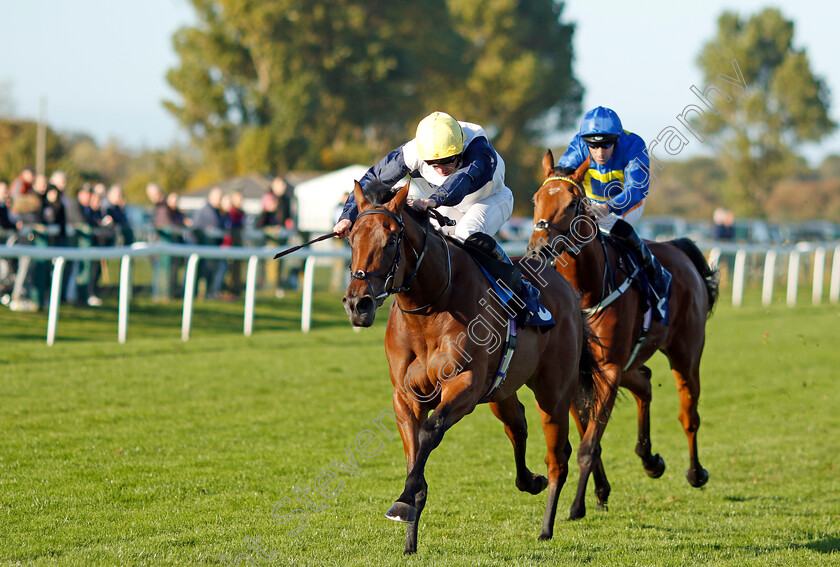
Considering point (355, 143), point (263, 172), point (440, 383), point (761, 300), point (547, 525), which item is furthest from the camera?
point (355, 143)

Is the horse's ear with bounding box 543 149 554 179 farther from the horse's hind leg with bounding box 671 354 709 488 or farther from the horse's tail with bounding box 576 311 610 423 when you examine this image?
the horse's hind leg with bounding box 671 354 709 488

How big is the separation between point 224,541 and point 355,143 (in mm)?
34836

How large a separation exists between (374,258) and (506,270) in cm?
105

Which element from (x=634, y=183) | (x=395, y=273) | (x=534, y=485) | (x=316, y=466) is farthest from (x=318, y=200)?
(x=395, y=273)

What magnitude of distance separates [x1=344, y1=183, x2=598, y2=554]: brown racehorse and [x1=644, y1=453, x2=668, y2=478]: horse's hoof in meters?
1.50

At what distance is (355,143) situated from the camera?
38250mm

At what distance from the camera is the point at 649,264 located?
19.9 ft

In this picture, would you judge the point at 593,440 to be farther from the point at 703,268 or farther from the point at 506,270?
the point at 703,268

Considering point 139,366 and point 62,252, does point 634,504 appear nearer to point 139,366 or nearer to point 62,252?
point 139,366

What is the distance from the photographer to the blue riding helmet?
5.64 m

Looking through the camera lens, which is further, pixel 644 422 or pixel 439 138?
pixel 644 422

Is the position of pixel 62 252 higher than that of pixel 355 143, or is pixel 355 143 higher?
pixel 355 143

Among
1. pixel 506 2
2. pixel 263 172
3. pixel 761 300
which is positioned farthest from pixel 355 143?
pixel 761 300

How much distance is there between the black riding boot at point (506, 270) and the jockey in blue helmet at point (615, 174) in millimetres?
1209
